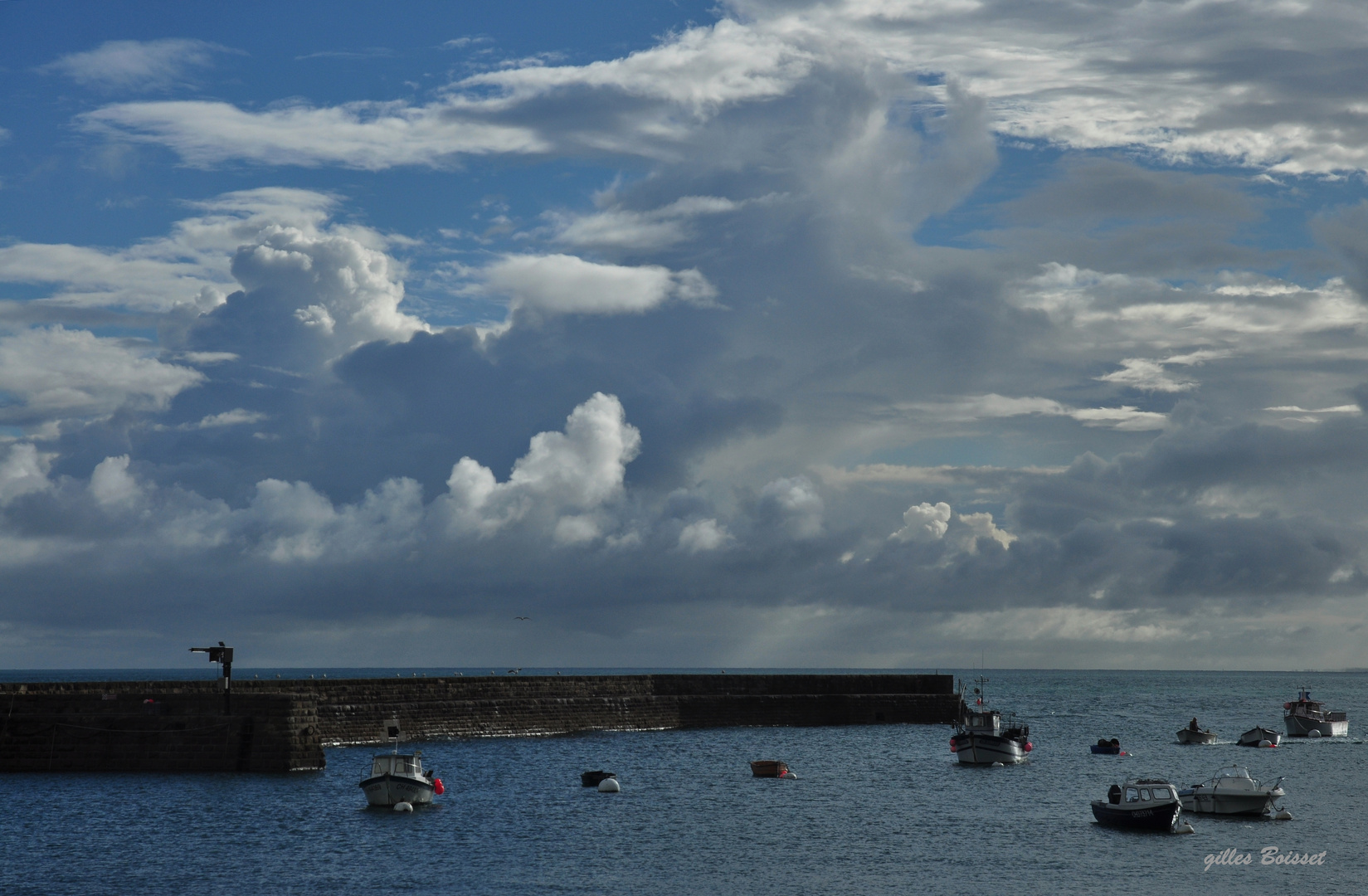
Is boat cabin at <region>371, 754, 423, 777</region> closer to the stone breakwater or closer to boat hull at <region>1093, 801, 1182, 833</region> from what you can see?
the stone breakwater

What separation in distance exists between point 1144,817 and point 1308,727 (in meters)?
57.6

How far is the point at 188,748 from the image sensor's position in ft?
157

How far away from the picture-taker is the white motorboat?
44.6 metres

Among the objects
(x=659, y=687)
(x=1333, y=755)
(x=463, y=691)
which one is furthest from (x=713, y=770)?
(x=1333, y=755)

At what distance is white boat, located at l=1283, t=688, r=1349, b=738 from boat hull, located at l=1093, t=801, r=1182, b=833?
56.4 m

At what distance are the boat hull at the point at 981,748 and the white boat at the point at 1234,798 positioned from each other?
1713 cm

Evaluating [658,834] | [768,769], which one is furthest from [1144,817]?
[768,769]

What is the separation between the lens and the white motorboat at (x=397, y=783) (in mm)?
44625

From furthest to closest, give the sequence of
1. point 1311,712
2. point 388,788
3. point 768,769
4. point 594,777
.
A: point 1311,712, point 768,769, point 594,777, point 388,788

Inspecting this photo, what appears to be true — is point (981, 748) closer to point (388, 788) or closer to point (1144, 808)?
point (1144, 808)

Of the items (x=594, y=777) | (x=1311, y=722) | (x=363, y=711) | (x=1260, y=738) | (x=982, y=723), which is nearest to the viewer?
(x=594, y=777)

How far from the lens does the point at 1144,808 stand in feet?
138

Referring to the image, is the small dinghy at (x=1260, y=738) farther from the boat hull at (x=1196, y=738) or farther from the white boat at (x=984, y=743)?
the white boat at (x=984, y=743)

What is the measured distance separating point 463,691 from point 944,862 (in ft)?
123
